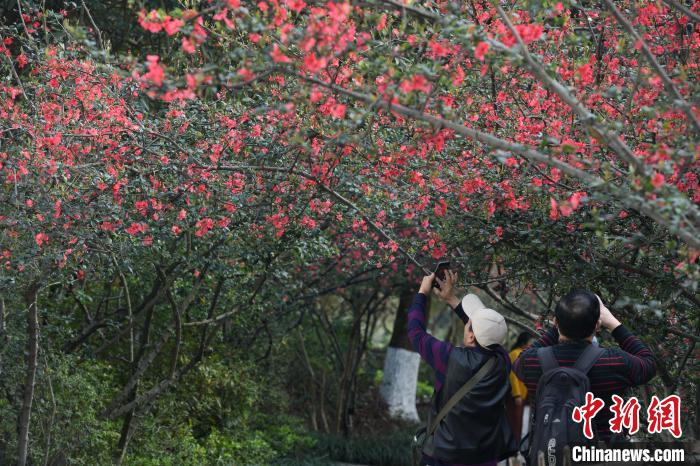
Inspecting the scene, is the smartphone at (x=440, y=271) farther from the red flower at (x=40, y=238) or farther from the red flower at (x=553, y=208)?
the red flower at (x=40, y=238)

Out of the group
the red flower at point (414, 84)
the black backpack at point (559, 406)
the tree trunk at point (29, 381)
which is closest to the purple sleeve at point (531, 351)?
the black backpack at point (559, 406)

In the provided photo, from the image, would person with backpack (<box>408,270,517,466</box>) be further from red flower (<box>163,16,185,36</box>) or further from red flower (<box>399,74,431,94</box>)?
red flower (<box>163,16,185,36</box>)

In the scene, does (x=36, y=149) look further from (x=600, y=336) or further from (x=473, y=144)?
(x=600, y=336)

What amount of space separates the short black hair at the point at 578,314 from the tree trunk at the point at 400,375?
9464mm

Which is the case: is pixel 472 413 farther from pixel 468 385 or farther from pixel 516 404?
pixel 516 404

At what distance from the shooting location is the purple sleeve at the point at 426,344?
4609 mm

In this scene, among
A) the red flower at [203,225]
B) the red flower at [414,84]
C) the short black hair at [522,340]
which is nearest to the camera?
the red flower at [414,84]

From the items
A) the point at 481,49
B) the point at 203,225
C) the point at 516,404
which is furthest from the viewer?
the point at 203,225

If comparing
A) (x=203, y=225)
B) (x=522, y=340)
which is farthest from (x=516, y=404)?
(x=203, y=225)

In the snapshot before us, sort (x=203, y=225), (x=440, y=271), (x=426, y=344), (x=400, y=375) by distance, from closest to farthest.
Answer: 1. (x=426, y=344)
2. (x=440, y=271)
3. (x=203, y=225)
4. (x=400, y=375)

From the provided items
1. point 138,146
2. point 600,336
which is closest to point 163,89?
point 138,146

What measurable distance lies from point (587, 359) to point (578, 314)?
189 mm

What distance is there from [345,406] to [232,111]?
703cm

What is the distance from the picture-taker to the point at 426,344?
183 inches
